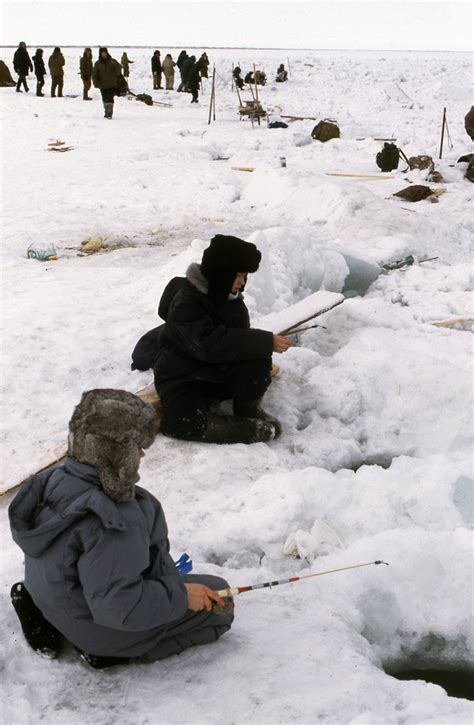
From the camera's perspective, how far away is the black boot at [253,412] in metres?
4.32

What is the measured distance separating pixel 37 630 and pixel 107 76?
1769cm

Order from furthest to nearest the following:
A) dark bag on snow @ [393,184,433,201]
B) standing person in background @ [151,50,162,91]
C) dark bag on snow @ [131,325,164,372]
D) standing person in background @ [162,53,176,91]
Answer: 1. standing person in background @ [162,53,176,91]
2. standing person in background @ [151,50,162,91]
3. dark bag on snow @ [393,184,433,201]
4. dark bag on snow @ [131,325,164,372]

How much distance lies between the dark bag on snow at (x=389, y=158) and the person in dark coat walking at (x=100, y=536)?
39.7ft

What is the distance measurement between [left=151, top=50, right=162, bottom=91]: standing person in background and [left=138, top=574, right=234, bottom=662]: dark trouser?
86.3 ft

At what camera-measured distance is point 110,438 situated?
2068 mm

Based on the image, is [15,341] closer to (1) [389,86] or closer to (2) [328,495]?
(2) [328,495]

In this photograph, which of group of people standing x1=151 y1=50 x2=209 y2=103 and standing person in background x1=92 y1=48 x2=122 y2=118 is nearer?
standing person in background x1=92 y1=48 x2=122 y2=118

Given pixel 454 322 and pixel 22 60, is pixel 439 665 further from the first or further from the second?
pixel 22 60

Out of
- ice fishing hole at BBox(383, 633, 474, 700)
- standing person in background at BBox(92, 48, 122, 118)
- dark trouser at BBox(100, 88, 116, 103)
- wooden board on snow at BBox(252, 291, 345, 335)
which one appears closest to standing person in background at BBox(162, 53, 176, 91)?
dark trouser at BBox(100, 88, 116, 103)

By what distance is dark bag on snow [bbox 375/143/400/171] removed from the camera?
13.2 m

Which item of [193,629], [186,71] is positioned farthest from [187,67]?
[193,629]

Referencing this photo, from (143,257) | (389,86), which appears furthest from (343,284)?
(389,86)

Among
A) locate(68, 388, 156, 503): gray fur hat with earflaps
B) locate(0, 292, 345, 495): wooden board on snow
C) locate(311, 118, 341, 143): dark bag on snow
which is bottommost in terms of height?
locate(0, 292, 345, 495): wooden board on snow

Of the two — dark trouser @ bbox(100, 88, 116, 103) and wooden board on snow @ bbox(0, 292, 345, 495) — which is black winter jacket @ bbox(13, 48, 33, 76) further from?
A: wooden board on snow @ bbox(0, 292, 345, 495)
